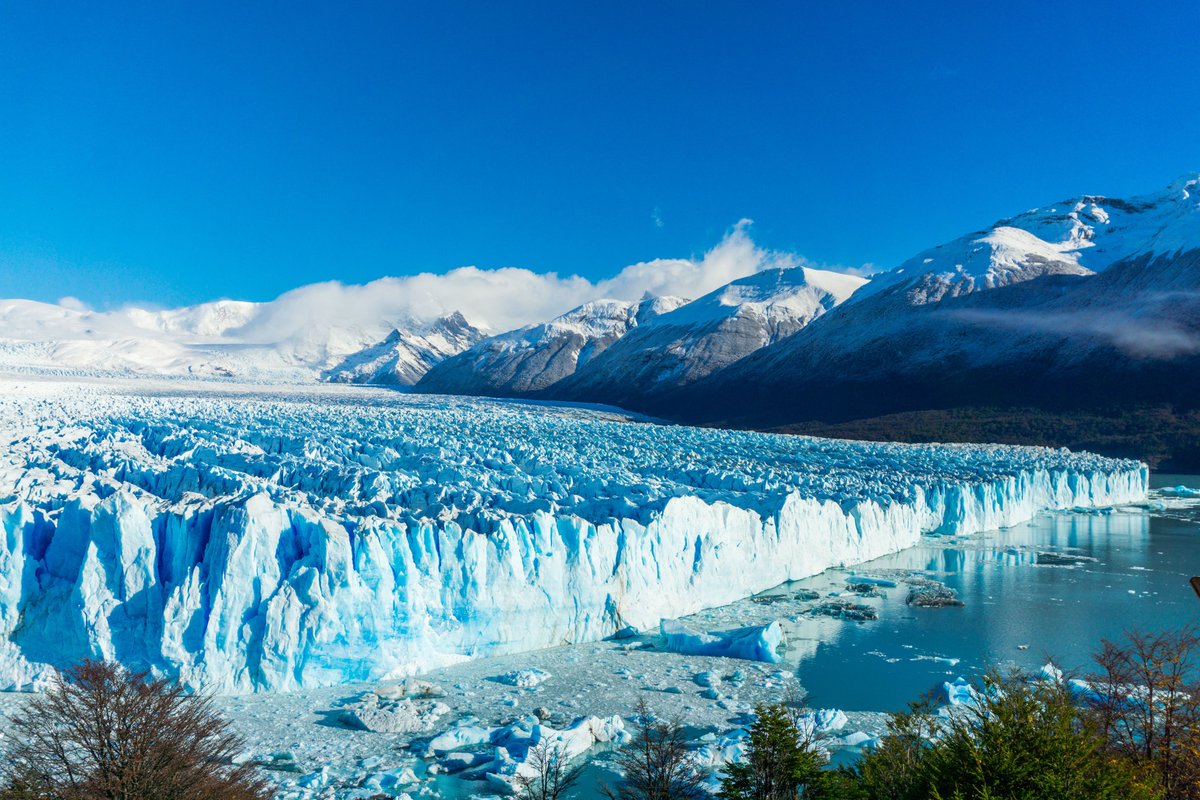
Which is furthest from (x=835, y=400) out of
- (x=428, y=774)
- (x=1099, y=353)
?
(x=428, y=774)

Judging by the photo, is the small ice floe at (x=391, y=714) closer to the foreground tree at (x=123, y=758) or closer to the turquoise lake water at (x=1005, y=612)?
the foreground tree at (x=123, y=758)

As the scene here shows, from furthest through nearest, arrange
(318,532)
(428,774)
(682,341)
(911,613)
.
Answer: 1. (682,341)
2. (911,613)
3. (318,532)
4. (428,774)

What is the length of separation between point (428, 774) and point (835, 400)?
224ft

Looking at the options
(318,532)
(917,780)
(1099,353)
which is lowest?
(917,780)

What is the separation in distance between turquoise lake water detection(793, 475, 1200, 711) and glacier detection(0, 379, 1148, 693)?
81.9 inches

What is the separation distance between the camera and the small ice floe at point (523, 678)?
11664 mm

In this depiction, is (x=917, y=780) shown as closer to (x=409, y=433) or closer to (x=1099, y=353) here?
(x=409, y=433)

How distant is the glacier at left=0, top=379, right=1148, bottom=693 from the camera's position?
11180 millimetres

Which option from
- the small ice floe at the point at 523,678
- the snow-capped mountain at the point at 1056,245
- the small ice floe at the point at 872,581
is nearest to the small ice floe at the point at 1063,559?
the small ice floe at the point at 872,581

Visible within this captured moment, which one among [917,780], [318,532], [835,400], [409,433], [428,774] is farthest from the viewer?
[835,400]

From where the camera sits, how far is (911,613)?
16.4m

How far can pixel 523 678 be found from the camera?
464 inches

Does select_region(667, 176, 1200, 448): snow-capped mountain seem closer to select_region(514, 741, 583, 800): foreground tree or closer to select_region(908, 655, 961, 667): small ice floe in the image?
select_region(908, 655, 961, 667): small ice floe

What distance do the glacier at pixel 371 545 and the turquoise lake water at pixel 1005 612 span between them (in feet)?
6.83
